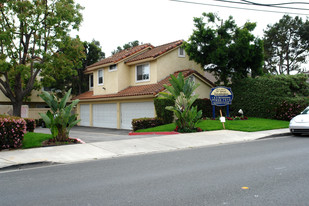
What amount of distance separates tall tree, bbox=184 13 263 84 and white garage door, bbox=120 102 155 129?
5.06m

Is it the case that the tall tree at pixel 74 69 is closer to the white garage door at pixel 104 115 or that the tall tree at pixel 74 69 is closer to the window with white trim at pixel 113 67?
the window with white trim at pixel 113 67

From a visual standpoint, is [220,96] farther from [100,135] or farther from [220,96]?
[100,135]

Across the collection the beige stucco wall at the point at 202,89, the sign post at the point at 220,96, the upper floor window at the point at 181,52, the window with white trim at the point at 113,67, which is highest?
the upper floor window at the point at 181,52

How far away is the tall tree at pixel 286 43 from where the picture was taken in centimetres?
3719

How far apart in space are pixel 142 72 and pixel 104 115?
5.50 meters

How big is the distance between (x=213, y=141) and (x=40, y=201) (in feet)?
28.6

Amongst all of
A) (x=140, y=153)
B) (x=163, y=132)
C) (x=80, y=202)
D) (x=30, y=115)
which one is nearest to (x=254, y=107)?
(x=163, y=132)

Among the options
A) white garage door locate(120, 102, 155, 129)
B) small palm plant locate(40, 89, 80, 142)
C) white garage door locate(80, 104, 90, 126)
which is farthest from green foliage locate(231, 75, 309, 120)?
white garage door locate(80, 104, 90, 126)

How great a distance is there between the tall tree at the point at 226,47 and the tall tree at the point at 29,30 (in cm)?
1029

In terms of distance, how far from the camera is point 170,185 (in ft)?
19.2

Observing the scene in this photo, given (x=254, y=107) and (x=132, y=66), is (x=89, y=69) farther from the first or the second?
(x=254, y=107)

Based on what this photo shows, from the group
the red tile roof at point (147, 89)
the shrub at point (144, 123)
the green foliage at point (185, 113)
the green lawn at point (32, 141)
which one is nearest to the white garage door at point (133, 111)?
the red tile roof at point (147, 89)

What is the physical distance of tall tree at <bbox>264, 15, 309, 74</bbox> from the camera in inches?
1464

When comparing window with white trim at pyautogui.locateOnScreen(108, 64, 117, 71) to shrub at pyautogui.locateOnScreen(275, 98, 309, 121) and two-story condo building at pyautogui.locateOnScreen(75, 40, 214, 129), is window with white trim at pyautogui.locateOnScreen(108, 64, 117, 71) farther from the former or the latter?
shrub at pyautogui.locateOnScreen(275, 98, 309, 121)
